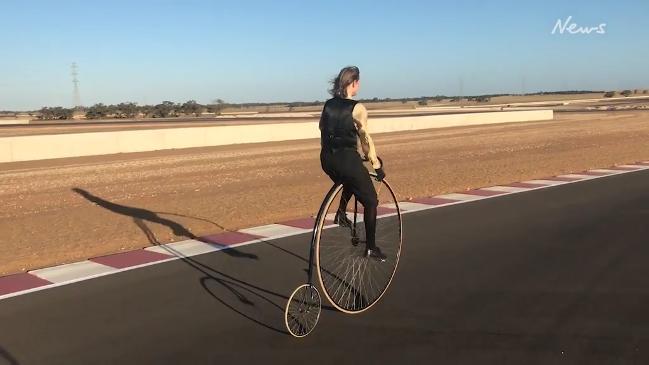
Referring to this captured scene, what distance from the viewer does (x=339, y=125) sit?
532cm

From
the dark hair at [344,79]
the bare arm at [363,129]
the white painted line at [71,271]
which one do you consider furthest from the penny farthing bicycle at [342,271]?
the white painted line at [71,271]

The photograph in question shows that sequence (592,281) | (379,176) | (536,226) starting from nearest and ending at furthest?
(379,176)
(592,281)
(536,226)

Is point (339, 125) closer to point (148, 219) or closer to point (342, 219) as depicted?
point (342, 219)

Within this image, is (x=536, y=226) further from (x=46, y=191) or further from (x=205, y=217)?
(x=46, y=191)

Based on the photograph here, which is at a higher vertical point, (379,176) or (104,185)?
(379,176)

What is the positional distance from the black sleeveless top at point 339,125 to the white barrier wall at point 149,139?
888 inches

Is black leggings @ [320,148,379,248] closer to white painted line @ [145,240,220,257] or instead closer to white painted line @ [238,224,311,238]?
white painted line @ [145,240,220,257]

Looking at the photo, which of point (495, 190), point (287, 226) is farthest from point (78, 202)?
point (495, 190)

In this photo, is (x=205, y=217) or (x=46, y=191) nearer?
(x=205, y=217)

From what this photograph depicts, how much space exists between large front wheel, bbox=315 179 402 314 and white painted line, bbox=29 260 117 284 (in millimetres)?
2556

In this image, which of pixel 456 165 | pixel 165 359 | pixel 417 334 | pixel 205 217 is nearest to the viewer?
pixel 165 359

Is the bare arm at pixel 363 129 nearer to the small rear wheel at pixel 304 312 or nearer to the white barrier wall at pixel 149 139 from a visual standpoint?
the small rear wheel at pixel 304 312

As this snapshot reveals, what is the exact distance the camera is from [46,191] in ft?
53.0

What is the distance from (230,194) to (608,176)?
29.5 feet
